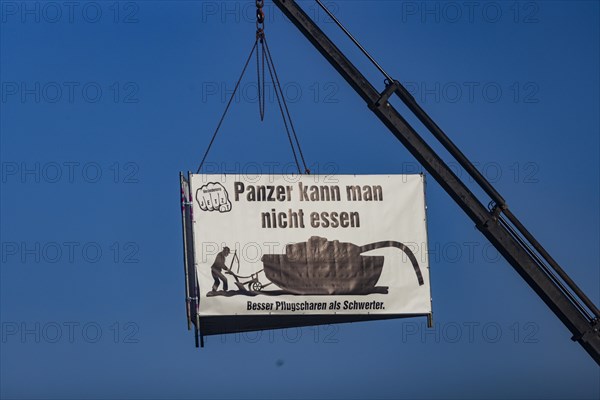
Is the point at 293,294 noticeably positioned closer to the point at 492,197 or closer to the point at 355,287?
the point at 355,287

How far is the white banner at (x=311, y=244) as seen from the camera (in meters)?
27.8

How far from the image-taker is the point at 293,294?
28.1 metres

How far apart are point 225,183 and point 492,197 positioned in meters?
5.27

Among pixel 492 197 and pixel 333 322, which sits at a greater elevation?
pixel 492 197

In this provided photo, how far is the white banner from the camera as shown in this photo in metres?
27.8

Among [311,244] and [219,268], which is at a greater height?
[311,244]

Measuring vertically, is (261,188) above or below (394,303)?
above

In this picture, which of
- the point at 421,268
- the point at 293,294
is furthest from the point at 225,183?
the point at 421,268

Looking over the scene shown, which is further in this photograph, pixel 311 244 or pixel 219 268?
pixel 311 244

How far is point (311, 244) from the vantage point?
28.2 metres

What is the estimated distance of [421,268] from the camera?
28.5 m

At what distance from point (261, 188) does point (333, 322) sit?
10.5 ft

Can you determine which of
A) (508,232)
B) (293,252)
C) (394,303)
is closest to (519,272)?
(508,232)

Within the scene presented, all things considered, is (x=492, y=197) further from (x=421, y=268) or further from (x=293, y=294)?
(x=293, y=294)
